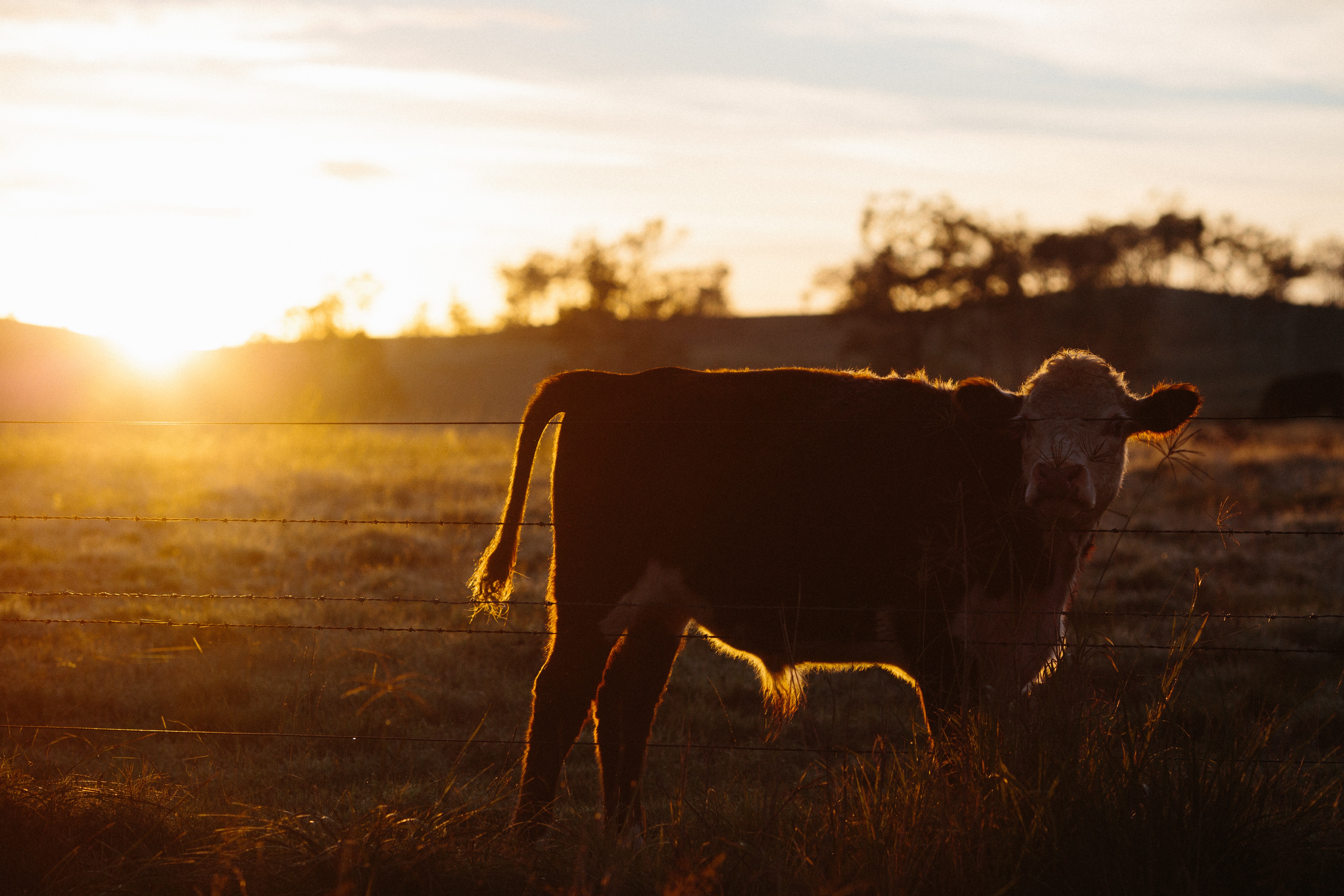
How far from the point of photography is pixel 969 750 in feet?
11.2

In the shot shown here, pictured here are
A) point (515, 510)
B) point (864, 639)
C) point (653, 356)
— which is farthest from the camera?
point (653, 356)

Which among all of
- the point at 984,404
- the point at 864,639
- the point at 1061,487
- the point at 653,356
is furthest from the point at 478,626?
the point at 653,356

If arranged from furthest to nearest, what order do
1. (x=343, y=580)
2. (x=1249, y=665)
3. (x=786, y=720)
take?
(x=343, y=580)
(x=1249, y=665)
(x=786, y=720)

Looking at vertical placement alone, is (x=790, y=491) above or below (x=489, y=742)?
above

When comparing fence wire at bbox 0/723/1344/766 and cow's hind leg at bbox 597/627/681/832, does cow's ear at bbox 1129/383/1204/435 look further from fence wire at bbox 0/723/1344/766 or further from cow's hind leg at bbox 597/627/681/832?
cow's hind leg at bbox 597/627/681/832

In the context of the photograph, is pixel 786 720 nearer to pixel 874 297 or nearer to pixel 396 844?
pixel 396 844

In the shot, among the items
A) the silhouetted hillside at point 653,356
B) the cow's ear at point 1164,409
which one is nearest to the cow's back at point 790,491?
the cow's ear at point 1164,409

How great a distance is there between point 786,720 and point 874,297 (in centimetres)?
3924

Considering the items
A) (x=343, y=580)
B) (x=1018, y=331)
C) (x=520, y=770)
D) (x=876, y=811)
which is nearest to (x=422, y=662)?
(x=520, y=770)

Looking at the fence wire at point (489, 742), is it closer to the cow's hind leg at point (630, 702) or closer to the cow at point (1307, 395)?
the cow's hind leg at point (630, 702)

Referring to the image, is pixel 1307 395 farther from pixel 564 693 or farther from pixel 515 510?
pixel 564 693

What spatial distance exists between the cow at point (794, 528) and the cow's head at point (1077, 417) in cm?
1

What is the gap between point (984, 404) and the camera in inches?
175

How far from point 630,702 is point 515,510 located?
0.98 m
